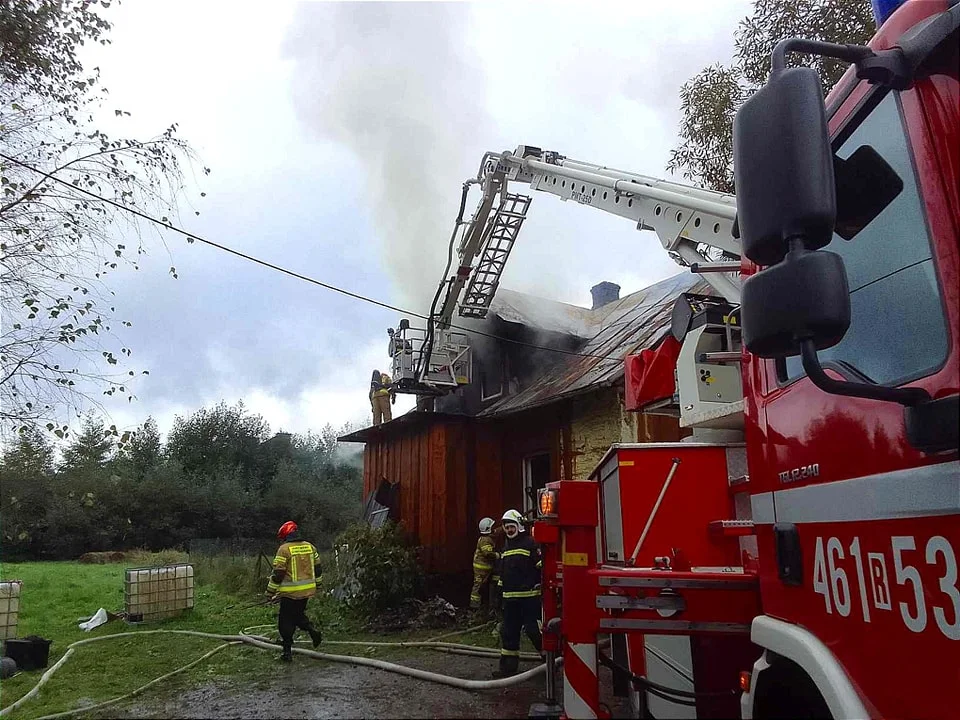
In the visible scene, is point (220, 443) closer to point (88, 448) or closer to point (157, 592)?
point (157, 592)

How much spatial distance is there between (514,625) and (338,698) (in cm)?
190

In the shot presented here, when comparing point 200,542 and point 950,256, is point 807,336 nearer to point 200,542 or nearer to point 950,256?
point 950,256

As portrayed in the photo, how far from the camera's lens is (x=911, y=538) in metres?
1.39

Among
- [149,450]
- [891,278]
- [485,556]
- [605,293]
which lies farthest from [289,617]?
[149,450]

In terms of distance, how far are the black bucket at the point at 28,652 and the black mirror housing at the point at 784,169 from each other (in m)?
7.45

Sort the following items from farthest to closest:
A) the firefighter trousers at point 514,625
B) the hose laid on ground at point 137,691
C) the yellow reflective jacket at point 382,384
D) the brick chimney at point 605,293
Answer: the brick chimney at point 605,293 < the yellow reflective jacket at point 382,384 < the firefighter trousers at point 514,625 < the hose laid on ground at point 137,691

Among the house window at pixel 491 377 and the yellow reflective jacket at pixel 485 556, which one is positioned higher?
the house window at pixel 491 377

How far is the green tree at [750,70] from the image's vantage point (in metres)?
7.02

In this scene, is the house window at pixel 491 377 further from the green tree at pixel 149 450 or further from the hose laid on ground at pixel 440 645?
the green tree at pixel 149 450

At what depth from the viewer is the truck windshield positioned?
55.9 inches

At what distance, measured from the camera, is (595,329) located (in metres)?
13.6

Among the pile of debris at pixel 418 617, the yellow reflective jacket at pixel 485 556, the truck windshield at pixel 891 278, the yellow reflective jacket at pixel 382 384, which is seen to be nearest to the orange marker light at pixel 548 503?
the truck windshield at pixel 891 278

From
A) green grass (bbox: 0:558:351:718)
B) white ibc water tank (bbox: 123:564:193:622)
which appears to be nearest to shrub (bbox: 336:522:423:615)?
green grass (bbox: 0:558:351:718)

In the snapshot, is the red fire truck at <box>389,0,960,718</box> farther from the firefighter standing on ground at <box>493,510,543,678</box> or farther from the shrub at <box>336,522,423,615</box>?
the shrub at <box>336,522,423,615</box>
